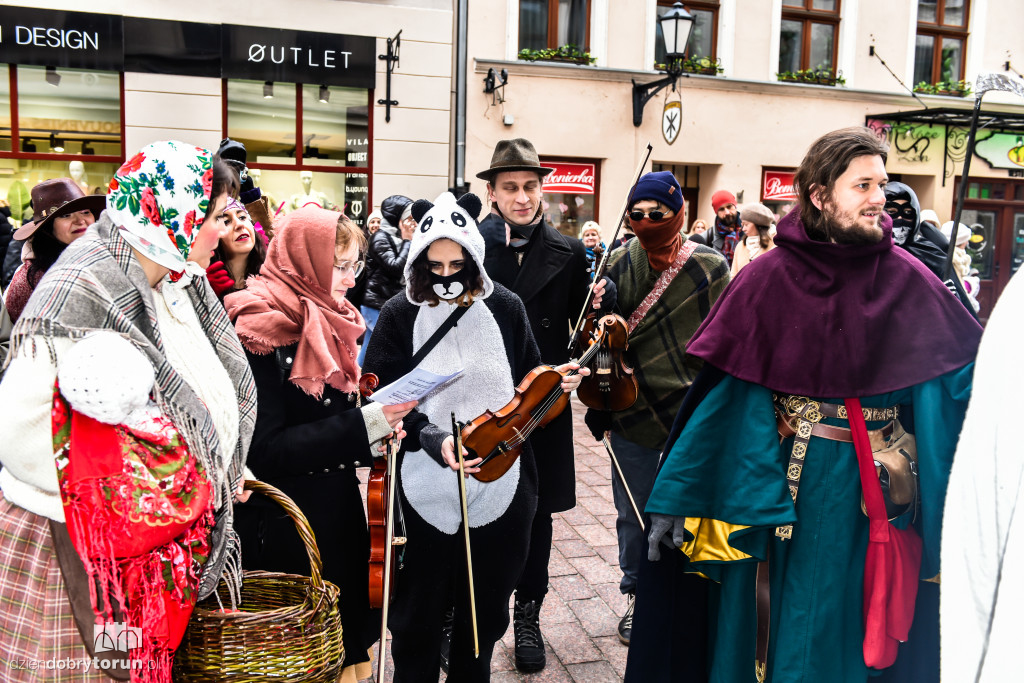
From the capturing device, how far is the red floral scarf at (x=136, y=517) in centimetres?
158

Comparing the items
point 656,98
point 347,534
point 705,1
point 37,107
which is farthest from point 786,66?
point 347,534

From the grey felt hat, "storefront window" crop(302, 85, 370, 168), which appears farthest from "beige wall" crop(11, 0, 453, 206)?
the grey felt hat

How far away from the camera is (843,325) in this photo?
2340 mm

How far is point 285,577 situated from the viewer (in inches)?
84.7

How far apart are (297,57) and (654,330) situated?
9.06 meters

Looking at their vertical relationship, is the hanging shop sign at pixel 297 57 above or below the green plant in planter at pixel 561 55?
below

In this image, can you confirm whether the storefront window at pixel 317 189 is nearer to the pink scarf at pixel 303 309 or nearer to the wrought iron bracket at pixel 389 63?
the wrought iron bracket at pixel 389 63

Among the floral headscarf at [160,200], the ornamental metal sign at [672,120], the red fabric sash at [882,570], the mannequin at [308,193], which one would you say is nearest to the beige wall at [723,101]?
the ornamental metal sign at [672,120]

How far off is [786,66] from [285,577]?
13.6m

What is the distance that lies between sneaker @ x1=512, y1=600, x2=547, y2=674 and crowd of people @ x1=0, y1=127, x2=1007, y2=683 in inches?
0.8

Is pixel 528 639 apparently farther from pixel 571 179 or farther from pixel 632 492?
pixel 571 179

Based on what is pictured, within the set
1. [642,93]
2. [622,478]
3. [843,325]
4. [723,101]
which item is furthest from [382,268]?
[723,101]

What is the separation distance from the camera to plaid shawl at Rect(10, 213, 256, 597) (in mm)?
1605

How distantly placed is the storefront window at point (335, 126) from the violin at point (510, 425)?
31.2 feet
